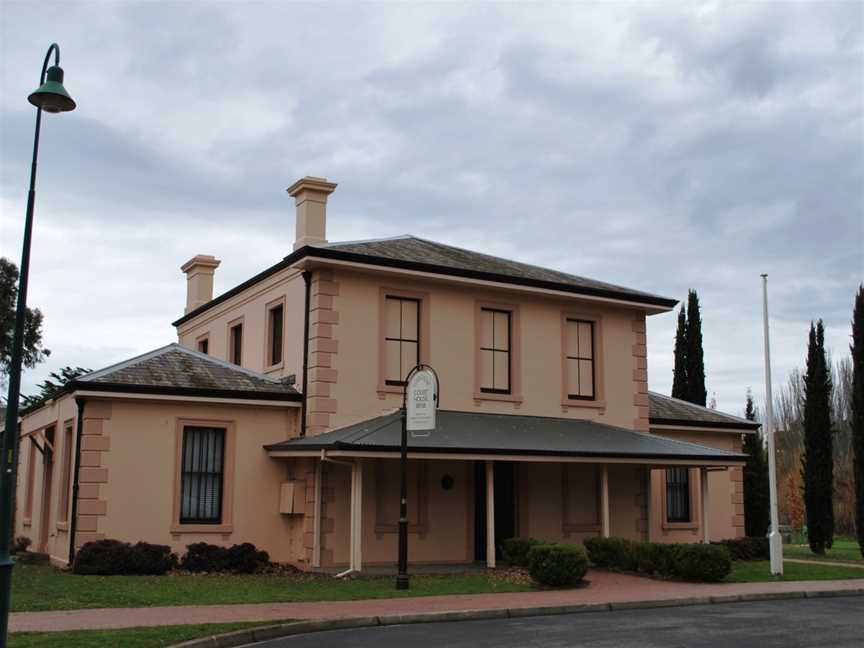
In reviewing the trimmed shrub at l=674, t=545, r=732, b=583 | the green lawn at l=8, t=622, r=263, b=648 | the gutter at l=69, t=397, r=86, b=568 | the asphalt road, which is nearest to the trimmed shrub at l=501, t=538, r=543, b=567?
the trimmed shrub at l=674, t=545, r=732, b=583

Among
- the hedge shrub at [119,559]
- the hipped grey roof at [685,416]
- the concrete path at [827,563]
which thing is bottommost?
the concrete path at [827,563]

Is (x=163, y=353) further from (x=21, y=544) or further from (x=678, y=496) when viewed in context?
(x=678, y=496)

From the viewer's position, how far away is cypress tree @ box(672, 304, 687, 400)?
114 ft

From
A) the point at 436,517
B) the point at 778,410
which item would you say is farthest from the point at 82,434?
the point at 778,410

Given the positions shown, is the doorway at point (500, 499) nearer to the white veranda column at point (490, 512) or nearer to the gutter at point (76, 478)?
the white veranda column at point (490, 512)

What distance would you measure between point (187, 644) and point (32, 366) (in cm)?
3932

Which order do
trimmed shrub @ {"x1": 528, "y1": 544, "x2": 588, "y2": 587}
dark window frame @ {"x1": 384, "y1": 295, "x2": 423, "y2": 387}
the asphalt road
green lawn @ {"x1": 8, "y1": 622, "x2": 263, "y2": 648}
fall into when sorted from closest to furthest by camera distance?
green lawn @ {"x1": 8, "y1": 622, "x2": 263, "y2": 648}
the asphalt road
trimmed shrub @ {"x1": 528, "y1": 544, "x2": 588, "y2": 587}
dark window frame @ {"x1": 384, "y1": 295, "x2": 423, "y2": 387}

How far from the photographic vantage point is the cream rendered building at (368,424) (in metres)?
19.1

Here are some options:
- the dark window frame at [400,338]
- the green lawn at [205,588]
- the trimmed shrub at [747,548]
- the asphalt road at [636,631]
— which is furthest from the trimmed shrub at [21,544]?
the trimmed shrub at [747,548]

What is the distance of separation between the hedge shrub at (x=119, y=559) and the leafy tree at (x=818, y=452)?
17753 mm

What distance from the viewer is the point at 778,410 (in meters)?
73.9

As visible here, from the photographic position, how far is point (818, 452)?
27.5m

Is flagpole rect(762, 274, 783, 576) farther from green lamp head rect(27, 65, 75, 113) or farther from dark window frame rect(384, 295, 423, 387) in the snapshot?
green lamp head rect(27, 65, 75, 113)

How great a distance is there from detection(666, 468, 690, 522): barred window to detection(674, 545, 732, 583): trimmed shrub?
6927 mm
